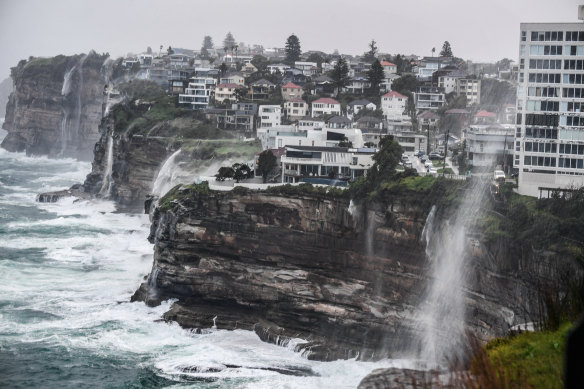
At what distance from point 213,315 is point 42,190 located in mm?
56919

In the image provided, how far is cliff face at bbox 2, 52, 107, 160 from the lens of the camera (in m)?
133

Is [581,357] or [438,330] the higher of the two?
[581,357]

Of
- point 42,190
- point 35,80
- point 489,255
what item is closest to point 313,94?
point 42,190

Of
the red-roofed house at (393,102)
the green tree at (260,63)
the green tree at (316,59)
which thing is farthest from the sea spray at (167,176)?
the green tree at (316,59)

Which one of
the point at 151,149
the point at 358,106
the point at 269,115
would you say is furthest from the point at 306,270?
the point at 358,106

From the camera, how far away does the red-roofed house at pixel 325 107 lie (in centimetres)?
7925

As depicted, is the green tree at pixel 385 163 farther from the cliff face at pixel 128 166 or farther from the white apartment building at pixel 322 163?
the cliff face at pixel 128 166

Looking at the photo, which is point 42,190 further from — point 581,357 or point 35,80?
point 581,357

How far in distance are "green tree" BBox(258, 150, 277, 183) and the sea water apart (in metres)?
10.4

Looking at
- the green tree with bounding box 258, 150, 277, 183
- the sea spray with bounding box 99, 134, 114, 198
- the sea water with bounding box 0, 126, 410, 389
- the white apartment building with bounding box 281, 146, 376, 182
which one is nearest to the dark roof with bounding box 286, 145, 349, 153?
the white apartment building with bounding box 281, 146, 376, 182

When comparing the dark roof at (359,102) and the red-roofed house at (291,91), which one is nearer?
the dark roof at (359,102)

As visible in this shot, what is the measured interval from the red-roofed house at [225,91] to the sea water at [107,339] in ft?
93.0

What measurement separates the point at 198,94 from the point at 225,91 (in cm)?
303

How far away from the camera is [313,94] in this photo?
87.7 meters
